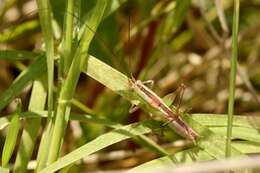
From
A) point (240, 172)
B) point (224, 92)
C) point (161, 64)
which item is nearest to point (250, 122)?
point (240, 172)

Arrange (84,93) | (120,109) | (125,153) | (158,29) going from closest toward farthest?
(125,153), (120,109), (158,29), (84,93)

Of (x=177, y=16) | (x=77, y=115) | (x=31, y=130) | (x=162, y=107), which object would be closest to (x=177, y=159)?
(x=162, y=107)

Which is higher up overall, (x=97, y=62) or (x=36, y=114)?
(x=97, y=62)

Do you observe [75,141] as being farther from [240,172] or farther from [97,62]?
[240,172]

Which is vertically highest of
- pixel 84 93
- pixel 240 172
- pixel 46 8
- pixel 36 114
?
pixel 84 93

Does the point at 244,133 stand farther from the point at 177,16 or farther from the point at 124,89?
the point at 177,16

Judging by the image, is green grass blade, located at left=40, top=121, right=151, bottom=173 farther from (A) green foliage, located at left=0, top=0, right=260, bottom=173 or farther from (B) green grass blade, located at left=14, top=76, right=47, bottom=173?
(B) green grass blade, located at left=14, top=76, right=47, bottom=173
